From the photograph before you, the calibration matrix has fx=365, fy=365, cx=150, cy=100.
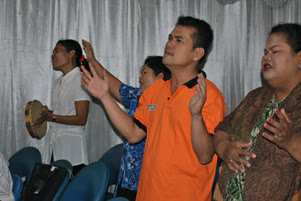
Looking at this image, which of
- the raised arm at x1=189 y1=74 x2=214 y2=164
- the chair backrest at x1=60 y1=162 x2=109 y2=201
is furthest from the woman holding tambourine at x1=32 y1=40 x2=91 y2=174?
the raised arm at x1=189 y1=74 x2=214 y2=164

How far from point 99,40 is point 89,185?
240 cm

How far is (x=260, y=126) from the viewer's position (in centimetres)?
159

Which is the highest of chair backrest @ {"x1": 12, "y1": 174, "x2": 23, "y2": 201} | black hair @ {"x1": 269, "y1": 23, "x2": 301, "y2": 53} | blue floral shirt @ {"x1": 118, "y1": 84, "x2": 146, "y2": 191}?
black hair @ {"x1": 269, "y1": 23, "x2": 301, "y2": 53}

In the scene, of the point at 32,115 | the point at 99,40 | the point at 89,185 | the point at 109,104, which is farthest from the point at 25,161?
the point at 99,40

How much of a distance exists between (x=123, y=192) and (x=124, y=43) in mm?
2009

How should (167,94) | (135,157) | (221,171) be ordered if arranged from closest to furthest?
(221,171) → (167,94) → (135,157)

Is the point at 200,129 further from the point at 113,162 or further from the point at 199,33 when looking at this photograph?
the point at 113,162

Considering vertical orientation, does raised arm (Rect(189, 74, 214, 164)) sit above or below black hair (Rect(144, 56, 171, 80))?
below

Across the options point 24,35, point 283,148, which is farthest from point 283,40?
point 24,35

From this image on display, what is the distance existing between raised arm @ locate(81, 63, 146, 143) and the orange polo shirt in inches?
7.4

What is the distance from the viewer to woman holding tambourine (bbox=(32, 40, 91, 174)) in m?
3.48

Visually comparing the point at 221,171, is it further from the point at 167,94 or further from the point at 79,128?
the point at 79,128

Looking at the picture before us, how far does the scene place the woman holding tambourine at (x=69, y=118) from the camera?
11.4ft

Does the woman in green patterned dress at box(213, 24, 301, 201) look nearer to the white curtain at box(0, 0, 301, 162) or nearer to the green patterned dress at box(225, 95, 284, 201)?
the green patterned dress at box(225, 95, 284, 201)
